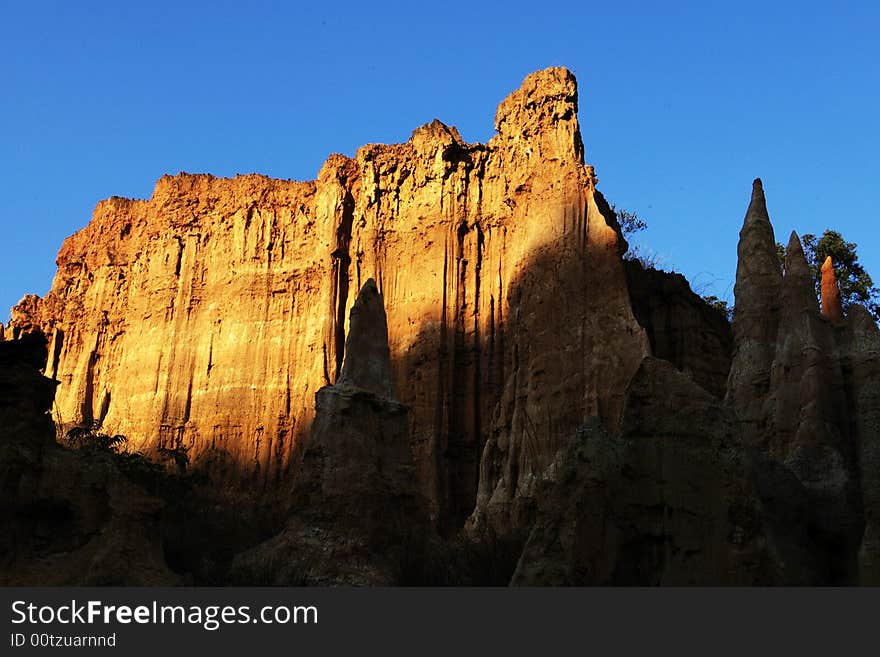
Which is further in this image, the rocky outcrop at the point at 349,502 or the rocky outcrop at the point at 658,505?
the rocky outcrop at the point at 349,502

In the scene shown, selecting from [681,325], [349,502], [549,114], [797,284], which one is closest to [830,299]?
[797,284]

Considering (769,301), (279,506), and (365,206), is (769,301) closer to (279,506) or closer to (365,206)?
(279,506)

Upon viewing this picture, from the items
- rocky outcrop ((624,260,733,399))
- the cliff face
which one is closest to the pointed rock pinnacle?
the cliff face

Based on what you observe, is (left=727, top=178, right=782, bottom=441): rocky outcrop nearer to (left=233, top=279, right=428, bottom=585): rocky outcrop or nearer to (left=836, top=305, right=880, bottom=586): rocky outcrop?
(left=836, top=305, right=880, bottom=586): rocky outcrop

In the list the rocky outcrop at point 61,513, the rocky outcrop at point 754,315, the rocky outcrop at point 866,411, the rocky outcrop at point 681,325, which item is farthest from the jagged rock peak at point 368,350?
the rocky outcrop at point 681,325

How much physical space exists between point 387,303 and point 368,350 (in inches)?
572

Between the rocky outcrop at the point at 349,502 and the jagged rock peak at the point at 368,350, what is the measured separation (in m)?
0.06

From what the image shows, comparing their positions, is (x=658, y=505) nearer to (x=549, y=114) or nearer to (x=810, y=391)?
(x=810, y=391)

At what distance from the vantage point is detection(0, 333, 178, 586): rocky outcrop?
15086 mm

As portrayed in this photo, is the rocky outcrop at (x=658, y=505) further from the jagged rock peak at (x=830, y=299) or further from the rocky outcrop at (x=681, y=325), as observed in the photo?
the rocky outcrop at (x=681, y=325)

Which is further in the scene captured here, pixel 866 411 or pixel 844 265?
pixel 844 265

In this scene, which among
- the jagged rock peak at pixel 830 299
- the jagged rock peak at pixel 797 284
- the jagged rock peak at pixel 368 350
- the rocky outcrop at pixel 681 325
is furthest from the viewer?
the rocky outcrop at pixel 681 325

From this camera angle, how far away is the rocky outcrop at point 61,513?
15.1 metres

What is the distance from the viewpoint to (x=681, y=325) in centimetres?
3122
